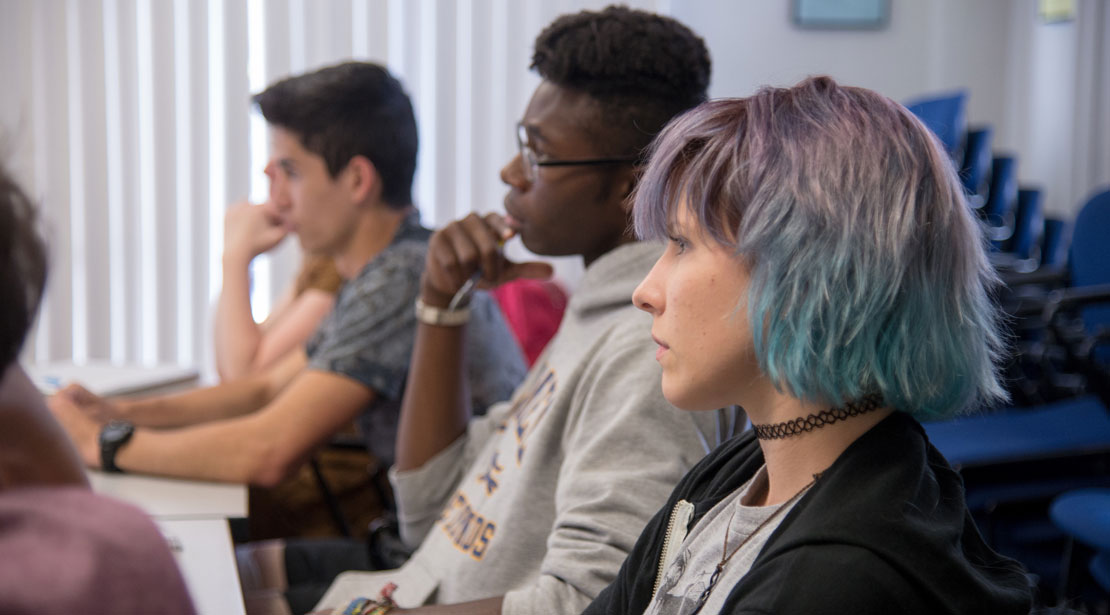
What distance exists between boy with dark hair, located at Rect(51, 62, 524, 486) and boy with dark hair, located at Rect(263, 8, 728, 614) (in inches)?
6.6

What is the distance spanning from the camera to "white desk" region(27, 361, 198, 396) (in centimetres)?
220

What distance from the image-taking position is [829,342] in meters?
0.73

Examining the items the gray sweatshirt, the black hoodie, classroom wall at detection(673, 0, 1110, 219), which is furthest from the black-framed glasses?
classroom wall at detection(673, 0, 1110, 219)

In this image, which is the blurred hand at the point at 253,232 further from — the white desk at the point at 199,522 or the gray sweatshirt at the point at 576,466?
the gray sweatshirt at the point at 576,466

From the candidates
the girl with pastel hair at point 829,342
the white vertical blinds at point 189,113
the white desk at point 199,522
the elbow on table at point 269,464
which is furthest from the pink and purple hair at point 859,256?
the white vertical blinds at point 189,113

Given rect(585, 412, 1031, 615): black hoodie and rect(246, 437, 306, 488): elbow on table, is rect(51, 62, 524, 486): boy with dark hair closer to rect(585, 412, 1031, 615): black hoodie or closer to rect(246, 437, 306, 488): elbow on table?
rect(246, 437, 306, 488): elbow on table

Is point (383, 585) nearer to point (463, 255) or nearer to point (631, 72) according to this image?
point (463, 255)

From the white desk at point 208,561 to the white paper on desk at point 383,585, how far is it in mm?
147

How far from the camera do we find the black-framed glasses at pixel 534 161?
1309 millimetres

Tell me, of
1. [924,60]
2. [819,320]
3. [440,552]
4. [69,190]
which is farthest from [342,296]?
[924,60]

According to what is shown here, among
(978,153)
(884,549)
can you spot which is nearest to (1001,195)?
(978,153)

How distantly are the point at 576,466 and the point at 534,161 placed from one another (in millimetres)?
459

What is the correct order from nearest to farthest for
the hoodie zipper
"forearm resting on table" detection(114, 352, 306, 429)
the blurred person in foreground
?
the blurred person in foreground → the hoodie zipper → "forearm resting on table" detection(114, 352, 306, 429)

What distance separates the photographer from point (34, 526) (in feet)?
1.55
